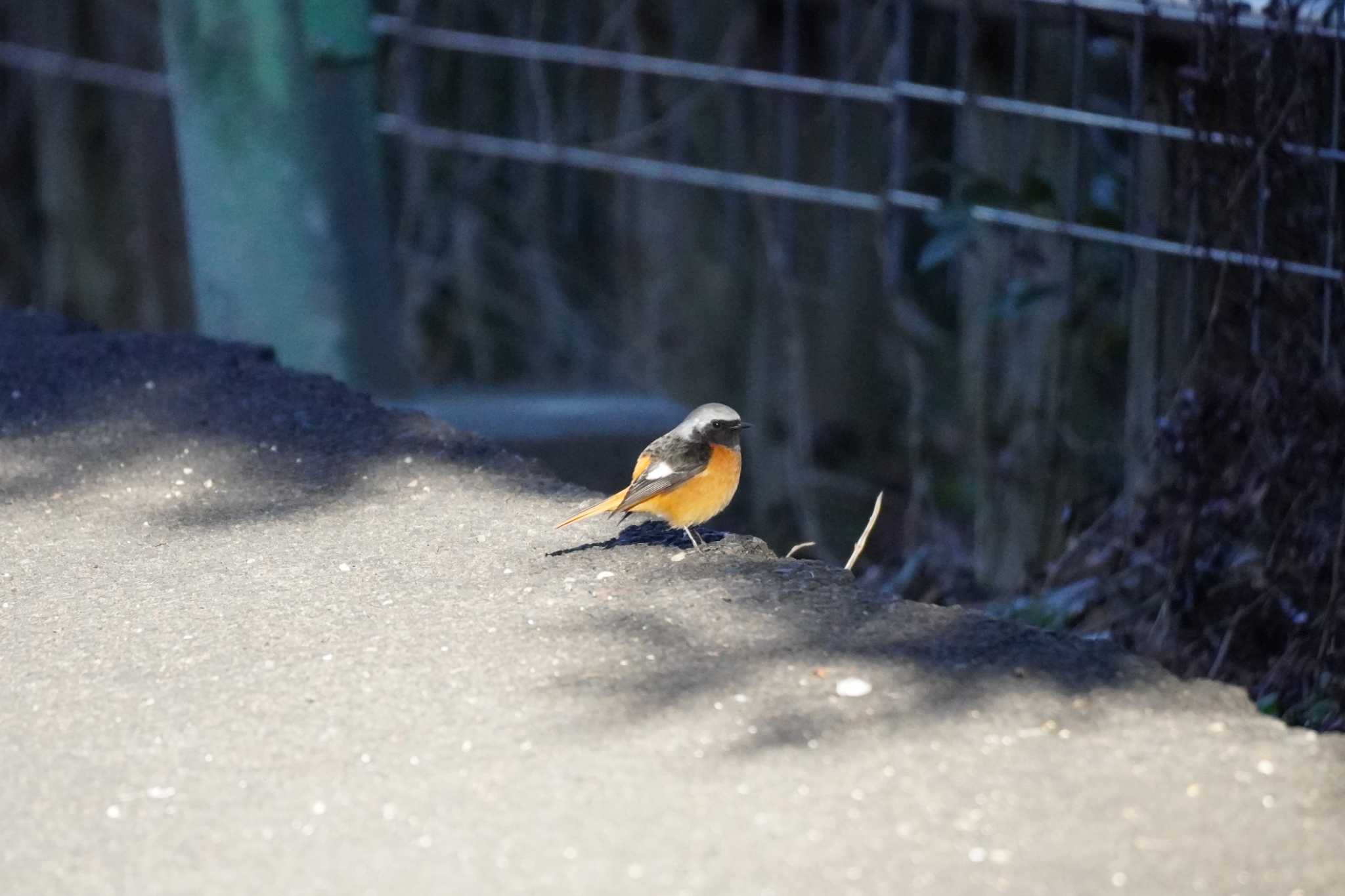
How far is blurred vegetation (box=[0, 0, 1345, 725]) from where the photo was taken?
4469 mm

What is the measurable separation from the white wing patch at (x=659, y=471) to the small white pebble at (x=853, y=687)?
76 cm

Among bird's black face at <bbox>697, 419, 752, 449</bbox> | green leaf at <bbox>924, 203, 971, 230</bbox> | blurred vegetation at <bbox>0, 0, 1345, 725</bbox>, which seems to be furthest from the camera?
green leaf at <bbox>924, 203, 971, 230</bbox>

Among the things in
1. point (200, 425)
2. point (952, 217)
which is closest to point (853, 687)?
point (200, 425)

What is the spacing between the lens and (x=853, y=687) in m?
2.92

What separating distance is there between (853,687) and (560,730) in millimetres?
478

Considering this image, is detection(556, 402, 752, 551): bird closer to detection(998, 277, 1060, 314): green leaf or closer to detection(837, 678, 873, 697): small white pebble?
detection(837, 678, 873, 697): small white pebble

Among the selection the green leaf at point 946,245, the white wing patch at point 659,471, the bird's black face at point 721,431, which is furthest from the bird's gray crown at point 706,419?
the green leaf at point 946,245

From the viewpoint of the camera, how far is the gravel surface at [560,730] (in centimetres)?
246

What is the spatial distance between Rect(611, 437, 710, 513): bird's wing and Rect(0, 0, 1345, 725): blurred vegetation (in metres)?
1.43

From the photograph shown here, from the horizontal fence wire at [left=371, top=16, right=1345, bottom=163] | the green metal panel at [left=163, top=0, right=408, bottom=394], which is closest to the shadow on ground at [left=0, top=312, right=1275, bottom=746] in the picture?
the green metal panel at [left=163, top=0, right=408, bottom=394]

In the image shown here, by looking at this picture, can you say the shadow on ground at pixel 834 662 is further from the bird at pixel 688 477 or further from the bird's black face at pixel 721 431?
the bird's black face at pixel 721 431

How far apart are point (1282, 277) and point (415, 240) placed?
12.3 ft

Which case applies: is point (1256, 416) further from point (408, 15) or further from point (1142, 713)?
point (408, 15)

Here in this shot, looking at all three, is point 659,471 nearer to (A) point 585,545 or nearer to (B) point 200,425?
(A) point 585,545
